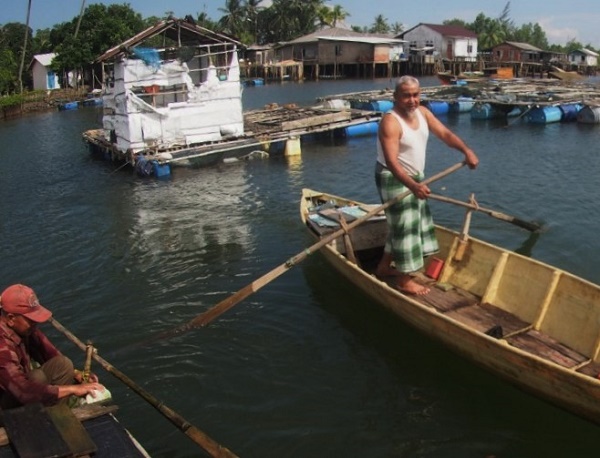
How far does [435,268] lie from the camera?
8.66 meters

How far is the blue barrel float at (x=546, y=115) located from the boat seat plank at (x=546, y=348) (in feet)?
72.4

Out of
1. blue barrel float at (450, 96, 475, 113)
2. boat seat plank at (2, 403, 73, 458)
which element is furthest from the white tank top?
blue barrel float at (450, 96, 475, 113)

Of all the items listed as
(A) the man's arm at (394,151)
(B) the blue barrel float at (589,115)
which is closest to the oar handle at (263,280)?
(A) the man's arm at (394,151)

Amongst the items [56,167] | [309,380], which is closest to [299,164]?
[56,167]

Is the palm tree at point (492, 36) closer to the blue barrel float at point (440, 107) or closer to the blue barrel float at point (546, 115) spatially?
the blue barrel float at point (440, 107)

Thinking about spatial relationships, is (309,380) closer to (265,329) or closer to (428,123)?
(265,329)

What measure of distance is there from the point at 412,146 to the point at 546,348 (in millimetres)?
2811

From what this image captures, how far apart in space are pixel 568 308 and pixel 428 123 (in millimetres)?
2769

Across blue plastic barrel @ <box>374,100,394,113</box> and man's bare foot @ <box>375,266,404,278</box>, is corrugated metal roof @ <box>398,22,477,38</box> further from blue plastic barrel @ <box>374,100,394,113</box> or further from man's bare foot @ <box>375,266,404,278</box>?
man's bare foot @ <box>375,266,404,278</box>

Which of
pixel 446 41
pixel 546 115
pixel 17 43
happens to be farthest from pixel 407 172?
pixel 446 41

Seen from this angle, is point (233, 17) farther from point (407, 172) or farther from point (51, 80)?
point (407, 172)

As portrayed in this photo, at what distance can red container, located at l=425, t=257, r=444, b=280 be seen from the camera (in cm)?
863

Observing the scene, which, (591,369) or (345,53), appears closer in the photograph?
(591,369)

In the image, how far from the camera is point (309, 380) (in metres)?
7.23
